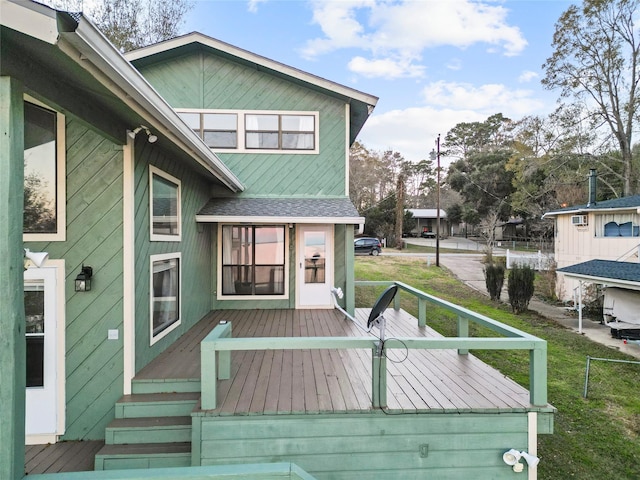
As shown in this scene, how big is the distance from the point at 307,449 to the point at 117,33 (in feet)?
54.6

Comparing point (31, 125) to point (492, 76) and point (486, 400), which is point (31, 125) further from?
point (492, 76)

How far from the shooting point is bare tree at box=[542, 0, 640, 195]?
16828mm

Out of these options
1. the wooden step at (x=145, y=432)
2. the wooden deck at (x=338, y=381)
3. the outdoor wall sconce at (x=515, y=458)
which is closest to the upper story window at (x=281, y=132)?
the wooden deck at (x=338, y=381)

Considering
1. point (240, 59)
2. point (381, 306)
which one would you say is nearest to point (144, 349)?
point (381, 306)

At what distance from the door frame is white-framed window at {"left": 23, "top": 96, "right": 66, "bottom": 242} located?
32 centimetres

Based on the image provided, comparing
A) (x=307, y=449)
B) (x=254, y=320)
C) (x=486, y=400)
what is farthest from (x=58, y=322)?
(x=486, y=400)

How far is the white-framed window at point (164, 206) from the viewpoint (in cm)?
399

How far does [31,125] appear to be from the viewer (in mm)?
3131

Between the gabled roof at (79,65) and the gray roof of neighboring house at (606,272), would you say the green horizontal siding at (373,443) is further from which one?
the gray roof of neighboring house at (606,272)

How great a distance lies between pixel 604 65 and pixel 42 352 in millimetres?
25373

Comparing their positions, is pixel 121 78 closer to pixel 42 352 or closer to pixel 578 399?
pixel 42 352

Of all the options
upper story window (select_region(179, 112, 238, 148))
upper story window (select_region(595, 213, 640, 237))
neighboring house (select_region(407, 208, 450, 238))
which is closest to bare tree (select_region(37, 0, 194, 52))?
upper story window (select_region(179, 112, 238, 148))

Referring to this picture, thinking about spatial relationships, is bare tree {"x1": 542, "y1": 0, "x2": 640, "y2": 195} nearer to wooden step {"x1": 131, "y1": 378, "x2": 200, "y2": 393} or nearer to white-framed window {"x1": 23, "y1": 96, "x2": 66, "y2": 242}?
wooden step {"x1": 131, "y1": 378, "x2": 200, "y2": 393}

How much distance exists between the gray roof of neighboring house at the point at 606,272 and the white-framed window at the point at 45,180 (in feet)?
37.2
